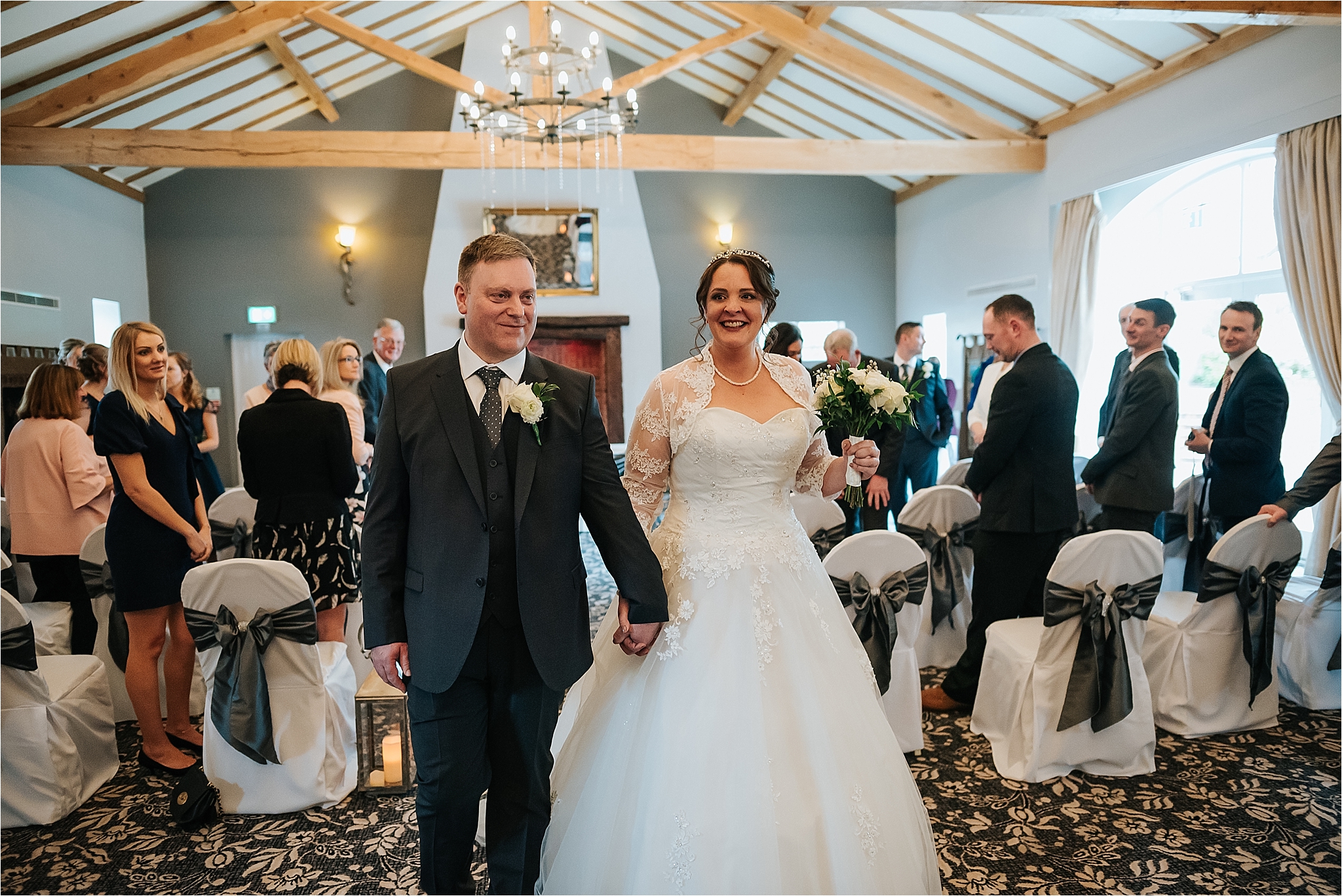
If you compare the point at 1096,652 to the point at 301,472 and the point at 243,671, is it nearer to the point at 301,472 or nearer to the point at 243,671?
the point at 243,671

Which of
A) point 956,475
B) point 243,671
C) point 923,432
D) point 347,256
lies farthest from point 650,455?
point 347,256

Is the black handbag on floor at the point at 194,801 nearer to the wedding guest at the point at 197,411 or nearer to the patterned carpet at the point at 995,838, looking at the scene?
the patterned carpet at the point at 995,838

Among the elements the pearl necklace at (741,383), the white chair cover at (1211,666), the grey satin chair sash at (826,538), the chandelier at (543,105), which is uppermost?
the chandelier at (543,105)

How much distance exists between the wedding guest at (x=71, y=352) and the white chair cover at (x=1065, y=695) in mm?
4396

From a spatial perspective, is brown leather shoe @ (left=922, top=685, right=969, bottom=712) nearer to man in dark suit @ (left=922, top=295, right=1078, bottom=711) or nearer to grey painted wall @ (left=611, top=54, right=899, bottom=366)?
man in dark suit @ (left=922, top=295, right=1078, bottom=711)

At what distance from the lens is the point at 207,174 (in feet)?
35.1

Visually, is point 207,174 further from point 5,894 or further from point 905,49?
point 5,894

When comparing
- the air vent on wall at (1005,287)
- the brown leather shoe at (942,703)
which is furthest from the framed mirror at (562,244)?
the brown leather shoe at (942,703)

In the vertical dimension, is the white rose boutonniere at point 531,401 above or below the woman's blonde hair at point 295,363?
below

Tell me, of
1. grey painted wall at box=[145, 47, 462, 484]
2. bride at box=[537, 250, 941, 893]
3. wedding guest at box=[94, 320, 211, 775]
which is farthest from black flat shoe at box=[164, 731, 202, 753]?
grey painted wall at box=[145, 47, 462, 484]

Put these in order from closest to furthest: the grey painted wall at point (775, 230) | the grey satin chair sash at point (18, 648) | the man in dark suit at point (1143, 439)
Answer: the grey satin chair sash at point (18, 648), the man in dark suit at point (1143, 439), the grey painted wall at point (775, 230)

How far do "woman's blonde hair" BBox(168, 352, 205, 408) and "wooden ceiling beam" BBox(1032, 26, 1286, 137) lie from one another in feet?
23.9

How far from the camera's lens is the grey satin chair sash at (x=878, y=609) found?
323 centimetres

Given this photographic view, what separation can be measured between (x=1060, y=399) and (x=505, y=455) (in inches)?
103
